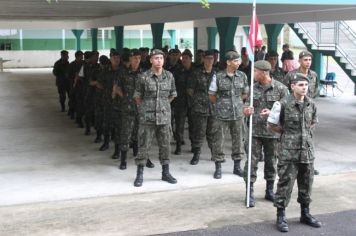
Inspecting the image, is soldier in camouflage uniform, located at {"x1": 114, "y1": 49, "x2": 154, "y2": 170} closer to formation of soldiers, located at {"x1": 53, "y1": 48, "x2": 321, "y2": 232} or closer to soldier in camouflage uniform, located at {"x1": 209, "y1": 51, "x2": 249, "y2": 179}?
formation of soldiers, located at {"x1": 53, "y1": 48, "x2": 321, "y2": 232}

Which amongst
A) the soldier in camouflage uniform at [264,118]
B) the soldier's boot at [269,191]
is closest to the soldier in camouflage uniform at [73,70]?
the soldier in camouflage uniform at [264,118]

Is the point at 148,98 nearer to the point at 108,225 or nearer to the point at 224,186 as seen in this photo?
the point at 224,186

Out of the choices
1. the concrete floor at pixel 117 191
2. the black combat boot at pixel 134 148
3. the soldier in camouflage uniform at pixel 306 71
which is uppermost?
the soldier in camouflage uniform at pixel 306 71

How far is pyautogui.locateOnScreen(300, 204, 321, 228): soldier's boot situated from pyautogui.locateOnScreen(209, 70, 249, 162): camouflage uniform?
186 centimetres

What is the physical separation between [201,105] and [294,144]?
3070 mm

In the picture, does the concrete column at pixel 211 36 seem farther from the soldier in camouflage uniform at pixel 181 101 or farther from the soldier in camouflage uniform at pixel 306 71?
the soldier in camouflage uniform at pixel 306 71

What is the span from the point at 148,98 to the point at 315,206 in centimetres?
256

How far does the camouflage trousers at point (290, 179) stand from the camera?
Answer: 5129 mm

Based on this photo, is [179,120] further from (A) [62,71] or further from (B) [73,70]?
(A) [62,71]

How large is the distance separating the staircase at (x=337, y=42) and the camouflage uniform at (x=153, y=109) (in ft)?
34.2

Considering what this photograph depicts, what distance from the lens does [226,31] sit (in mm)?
11477

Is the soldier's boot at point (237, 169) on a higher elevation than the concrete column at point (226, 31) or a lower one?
lower

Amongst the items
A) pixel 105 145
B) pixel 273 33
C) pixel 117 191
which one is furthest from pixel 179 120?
pixel 273 33

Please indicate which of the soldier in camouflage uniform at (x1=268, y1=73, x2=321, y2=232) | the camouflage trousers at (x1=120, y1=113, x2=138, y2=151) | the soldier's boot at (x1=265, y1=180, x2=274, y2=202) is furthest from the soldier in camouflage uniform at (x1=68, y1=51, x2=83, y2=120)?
the soldier in camouflage uniform at (x1=268, y1=73, x2=321, y2=232)
